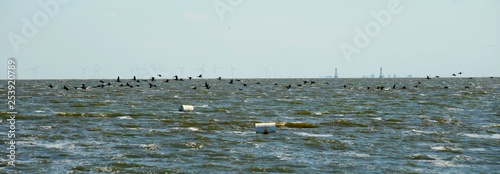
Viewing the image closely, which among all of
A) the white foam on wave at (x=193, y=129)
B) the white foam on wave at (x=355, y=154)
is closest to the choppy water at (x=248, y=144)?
the white foam on wave at (x=355, y=154)

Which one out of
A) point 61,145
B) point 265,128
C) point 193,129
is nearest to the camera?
point 61,145

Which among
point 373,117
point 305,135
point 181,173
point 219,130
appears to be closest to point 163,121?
point 219,130

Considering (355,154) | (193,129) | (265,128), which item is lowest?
(355,154)

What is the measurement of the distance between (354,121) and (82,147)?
66.2ft

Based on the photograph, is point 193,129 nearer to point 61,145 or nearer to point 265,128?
point 265,128

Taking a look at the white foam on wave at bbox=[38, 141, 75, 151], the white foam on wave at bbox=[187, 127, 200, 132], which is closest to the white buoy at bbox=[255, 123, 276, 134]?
the white foam on wave at bbox=[187, 127, 200, 132]

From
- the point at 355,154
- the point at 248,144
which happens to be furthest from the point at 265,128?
the point at 355,154

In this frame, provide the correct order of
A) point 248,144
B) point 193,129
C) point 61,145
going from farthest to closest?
point 193,129, point 248,144, point 61,145

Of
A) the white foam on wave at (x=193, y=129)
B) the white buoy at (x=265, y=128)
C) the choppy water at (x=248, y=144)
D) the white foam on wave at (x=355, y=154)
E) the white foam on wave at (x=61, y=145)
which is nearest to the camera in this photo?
the choppy water at (x=248, y=144)

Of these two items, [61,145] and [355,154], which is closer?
[355,154]

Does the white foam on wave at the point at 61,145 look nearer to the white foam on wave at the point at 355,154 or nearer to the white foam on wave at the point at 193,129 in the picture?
the white foam on wave at the point at 193,129

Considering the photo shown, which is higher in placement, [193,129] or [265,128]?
[265,128]

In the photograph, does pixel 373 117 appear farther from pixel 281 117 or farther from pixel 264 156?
pixel 264 156

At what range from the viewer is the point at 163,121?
41.2m
